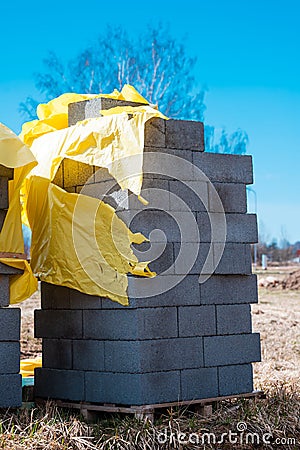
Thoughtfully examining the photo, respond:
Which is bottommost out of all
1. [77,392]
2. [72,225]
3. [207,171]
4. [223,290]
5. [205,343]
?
[77,392]

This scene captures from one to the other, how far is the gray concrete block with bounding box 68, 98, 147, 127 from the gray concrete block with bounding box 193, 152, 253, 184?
2.75 feet

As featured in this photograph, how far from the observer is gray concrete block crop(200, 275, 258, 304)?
6.32 metres

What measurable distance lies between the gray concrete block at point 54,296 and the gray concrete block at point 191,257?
102 centimetres

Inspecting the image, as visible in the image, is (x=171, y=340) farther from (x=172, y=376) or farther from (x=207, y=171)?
(x=207, y=171)

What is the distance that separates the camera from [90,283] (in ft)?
20.0

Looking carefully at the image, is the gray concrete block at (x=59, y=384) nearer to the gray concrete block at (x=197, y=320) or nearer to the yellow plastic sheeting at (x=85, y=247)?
the yellow plastic sheeting at (x=85, y=247)

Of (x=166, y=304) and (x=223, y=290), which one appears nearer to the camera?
(x=166, y=304)

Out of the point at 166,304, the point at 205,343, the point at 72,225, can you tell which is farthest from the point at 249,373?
the point at 72,225

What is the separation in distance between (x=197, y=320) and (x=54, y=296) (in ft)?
4.34

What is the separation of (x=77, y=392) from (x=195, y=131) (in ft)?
8.04

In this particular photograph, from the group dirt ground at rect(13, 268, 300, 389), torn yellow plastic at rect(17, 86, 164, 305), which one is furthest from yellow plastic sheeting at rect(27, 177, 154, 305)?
dirt ground at rect(13, 268, 300, 389)

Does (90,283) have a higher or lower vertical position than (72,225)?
lower

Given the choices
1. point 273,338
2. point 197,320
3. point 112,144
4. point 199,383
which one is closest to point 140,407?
point 199,383

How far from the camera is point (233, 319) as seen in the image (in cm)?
650
